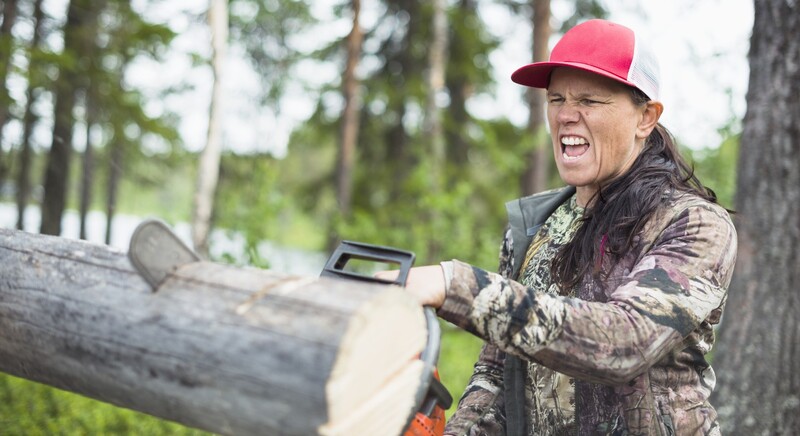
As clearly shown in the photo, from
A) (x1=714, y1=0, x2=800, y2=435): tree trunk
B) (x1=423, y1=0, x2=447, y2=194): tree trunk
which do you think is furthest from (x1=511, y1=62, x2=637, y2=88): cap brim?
(x1=423, y1=0, x2=447, y2=194): tree trunk

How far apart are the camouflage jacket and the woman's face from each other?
1.02 ft

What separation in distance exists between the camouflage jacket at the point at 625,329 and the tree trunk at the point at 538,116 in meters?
9.16

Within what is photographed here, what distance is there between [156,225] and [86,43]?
10.7m

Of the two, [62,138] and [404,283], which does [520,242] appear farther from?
[62,138]

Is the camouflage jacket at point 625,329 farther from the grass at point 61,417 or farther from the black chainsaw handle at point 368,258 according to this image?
the grass at point 61,417

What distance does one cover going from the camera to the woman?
1640 millimetres

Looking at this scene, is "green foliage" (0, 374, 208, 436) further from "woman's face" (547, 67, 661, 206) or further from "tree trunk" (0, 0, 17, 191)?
"woman's face" (547, 67, 661, 206)

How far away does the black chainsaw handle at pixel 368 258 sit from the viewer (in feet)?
5.33

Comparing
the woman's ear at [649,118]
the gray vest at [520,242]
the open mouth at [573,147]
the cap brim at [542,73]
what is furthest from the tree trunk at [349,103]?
the woman's ear at [649,118]

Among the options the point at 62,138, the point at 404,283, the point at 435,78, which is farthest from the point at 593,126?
the point at 62,138

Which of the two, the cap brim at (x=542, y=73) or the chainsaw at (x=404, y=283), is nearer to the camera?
the chainsaw at (x=404, y=283)

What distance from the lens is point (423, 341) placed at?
156 centimetres

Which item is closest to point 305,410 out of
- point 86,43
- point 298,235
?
point 86,43

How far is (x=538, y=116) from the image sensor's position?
488 inches
